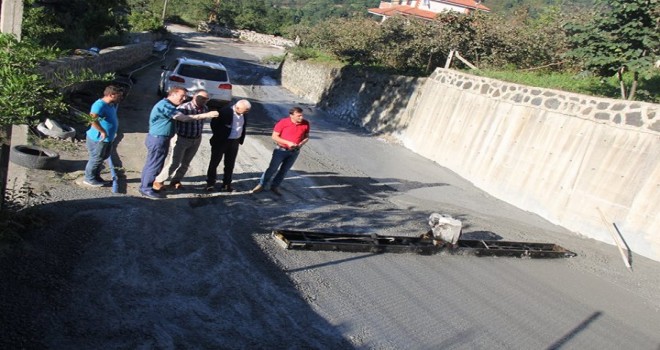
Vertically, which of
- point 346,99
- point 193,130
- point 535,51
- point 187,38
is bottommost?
point 187,38

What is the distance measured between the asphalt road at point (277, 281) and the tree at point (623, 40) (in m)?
3.85

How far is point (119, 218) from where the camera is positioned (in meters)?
6.08

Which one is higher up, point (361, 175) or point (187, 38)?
point (361, 175)

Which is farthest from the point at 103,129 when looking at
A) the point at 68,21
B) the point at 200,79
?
the point at 68,21

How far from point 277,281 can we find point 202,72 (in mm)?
11346

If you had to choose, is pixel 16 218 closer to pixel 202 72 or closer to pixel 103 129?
pixel 103 129

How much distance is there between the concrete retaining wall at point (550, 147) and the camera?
9.12 metres

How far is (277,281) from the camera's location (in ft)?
18.0

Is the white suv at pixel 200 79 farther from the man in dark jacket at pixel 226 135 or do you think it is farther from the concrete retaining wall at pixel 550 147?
the man in dark jacket at pixel 226 135

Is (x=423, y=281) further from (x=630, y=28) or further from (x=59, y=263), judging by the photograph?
(x=630, y=28)

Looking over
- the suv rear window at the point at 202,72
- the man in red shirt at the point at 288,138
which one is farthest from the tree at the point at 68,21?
the man in red shirt at the point at 288,138

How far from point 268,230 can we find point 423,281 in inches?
81.2

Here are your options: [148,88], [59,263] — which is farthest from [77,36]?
[59,263]

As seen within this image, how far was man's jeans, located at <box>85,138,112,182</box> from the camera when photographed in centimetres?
705
